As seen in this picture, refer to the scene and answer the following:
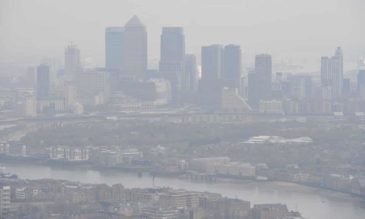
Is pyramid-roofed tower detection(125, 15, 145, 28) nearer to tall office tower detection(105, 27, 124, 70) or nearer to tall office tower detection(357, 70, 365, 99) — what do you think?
tall office tower detection(105, 27, 124, 70)

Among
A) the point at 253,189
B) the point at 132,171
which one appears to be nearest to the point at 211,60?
the point at 132,171

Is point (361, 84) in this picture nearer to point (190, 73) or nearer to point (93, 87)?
point (190, 73)

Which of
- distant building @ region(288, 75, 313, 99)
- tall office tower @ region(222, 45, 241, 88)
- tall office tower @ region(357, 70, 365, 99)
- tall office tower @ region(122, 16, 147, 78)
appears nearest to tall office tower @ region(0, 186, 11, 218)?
tall office tower @ region(357, 70, 365, 99)

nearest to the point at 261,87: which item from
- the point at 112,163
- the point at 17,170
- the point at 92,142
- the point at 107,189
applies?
the point at 92,142

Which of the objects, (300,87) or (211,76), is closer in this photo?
(211,76)

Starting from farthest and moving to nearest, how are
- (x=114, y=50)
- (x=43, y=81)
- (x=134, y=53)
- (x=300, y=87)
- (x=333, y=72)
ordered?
(x=114, y=50), (x=134, y=53), (x=333, y=72), (x=300, y=87), (x=43, y=81)

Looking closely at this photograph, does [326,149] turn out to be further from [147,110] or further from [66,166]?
[147,110]
